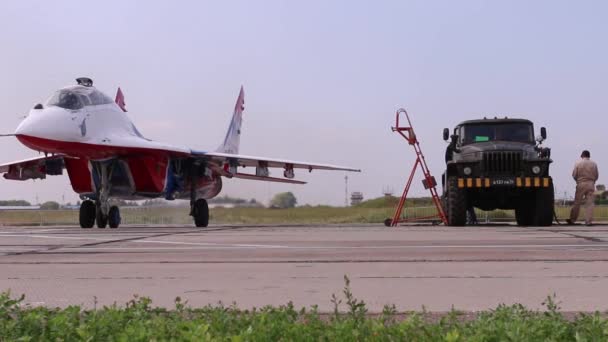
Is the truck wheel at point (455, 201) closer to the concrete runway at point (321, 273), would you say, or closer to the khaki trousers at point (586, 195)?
the khaki trousers at point (586, 195)

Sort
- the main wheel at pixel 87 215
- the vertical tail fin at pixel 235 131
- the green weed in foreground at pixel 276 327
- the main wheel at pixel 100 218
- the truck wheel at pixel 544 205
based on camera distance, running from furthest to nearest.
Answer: the vertical tail fin at pixel 235 131, the main wheel at pixel 87 215, the main wheel at pixel 100 218, the truck wheel at pixel 544 205, the green weed in foreground at pixel 276 327

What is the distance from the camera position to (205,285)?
5.05 meters

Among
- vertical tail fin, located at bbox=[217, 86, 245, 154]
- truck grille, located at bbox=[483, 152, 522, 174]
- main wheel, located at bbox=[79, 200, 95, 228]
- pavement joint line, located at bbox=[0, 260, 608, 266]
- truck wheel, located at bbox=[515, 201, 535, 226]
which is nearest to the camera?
pavement joint line, located at bbox=[0, 260, 608, 266]

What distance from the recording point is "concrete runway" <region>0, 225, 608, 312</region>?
4.37 metres

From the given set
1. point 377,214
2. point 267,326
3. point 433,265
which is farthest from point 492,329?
point 377,214

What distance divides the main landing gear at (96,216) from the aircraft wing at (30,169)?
2.38 m

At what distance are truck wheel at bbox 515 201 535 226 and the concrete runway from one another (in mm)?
7276

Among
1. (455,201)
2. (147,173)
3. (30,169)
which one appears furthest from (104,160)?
(455,201)

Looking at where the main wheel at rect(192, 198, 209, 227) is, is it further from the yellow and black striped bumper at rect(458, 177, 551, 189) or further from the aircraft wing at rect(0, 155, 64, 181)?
the yellow and black striped bumper at rect(458, 177, 551, 189)

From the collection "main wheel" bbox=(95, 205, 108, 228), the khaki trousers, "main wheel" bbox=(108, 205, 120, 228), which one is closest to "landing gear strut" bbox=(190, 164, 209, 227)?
"main wheel" bbox=(108, 205, 120, 228)

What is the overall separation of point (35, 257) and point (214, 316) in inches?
199

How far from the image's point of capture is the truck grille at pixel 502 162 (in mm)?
15391

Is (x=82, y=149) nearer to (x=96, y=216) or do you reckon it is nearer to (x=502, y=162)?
(x=96, y=216)

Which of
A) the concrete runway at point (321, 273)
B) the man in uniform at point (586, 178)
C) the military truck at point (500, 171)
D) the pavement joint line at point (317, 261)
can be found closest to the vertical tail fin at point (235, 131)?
the military truck at point (500, 171)
